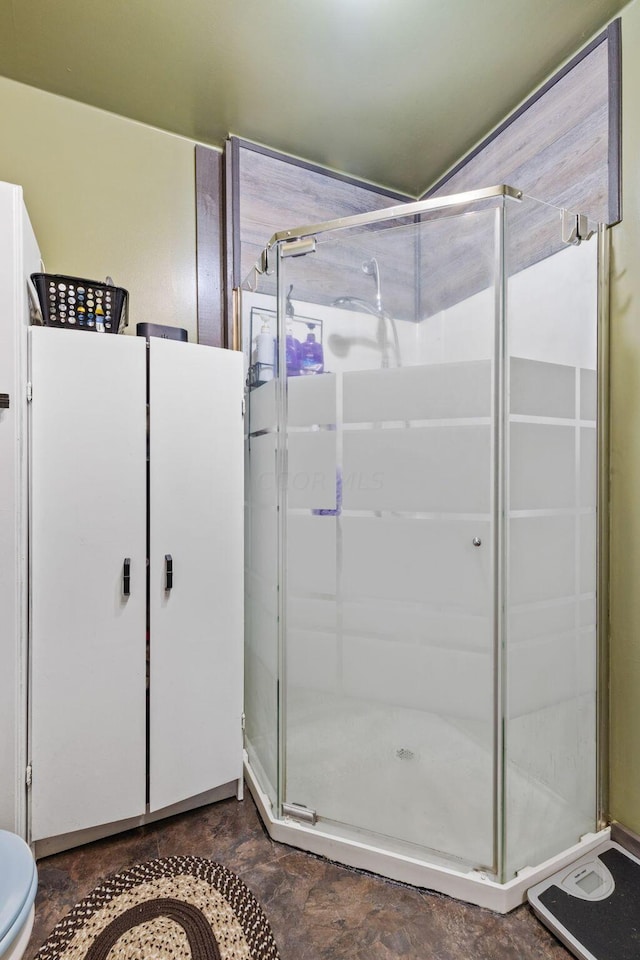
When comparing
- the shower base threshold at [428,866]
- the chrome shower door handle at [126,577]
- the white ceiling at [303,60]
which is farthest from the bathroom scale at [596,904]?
the white ceiling at [303,60]

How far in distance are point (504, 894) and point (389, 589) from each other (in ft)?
2.73

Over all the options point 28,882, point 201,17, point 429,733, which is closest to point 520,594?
point 429,733

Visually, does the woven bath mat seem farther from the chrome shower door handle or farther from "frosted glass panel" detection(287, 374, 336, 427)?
"frosted glass panel" detection(287, 374, 336, 427)

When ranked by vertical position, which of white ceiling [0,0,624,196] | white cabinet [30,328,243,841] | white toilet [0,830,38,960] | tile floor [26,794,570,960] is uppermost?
white ceiling [0,0,624,196]

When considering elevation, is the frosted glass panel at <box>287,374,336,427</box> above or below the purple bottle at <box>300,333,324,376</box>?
below

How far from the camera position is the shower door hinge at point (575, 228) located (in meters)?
1.41

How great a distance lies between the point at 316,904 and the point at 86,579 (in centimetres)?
112

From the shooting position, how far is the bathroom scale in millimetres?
1099

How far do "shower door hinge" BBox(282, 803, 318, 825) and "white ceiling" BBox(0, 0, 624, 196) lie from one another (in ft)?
8.05

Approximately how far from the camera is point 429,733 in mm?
1490

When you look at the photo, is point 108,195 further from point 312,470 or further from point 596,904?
point 596,904

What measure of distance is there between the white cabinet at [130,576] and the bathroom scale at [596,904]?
3.31 feet

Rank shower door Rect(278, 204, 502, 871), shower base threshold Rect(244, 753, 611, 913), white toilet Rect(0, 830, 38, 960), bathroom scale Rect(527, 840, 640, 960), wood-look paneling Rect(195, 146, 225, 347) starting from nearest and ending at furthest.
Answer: white toilet Rect(0, 830, 38, 960)
bathroom scale Rect(527, 840, 640, 960)
shower base threshold Rect(244, 753, 611, 913)
shower door Rect(278, 204, 502, 871)
wood-look paneling Rect(195, 146, 225, 347)

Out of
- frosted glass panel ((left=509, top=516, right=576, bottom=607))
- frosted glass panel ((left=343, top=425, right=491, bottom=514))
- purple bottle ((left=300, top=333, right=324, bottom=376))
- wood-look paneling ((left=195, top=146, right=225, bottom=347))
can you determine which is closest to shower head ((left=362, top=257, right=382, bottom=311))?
purple bottle ((left=300, top=333, right=324, bottom=376))
